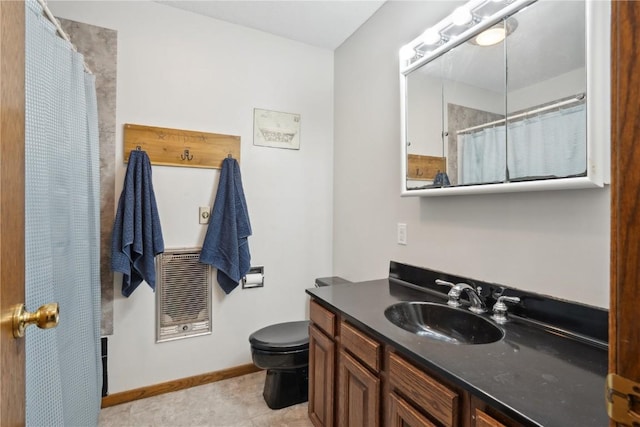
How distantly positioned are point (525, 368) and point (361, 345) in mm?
547

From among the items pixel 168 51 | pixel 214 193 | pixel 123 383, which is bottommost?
pixel 123 383

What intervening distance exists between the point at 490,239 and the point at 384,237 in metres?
0.73

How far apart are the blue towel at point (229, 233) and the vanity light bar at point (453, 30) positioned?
4.43ft

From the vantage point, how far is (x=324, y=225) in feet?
8.41

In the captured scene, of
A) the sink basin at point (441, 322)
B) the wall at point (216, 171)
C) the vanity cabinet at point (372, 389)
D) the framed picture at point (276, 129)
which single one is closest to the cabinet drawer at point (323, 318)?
the vanity cabinet at point (372, 389)

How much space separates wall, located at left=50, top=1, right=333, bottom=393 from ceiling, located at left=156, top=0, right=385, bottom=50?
3.1 inches

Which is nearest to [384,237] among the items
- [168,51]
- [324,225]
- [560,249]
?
[324,225]

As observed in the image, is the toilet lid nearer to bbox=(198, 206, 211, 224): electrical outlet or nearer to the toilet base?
the toilet base

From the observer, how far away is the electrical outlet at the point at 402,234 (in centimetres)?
178

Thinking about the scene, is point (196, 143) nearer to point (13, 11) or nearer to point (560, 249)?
point (13, 11)

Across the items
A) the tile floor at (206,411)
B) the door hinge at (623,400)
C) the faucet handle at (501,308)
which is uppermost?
the door hinge at (623,400)

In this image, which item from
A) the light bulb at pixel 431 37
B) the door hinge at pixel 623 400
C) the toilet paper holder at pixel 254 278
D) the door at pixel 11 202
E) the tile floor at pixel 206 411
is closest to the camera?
the door hinge at pixel 623 400

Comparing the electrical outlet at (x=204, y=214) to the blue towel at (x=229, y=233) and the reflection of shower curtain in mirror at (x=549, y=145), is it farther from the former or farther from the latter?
the reflection of shower curtain in mirror at (x=549, y=145)

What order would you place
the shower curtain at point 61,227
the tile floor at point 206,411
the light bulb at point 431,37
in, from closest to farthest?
1. the shower curtain at point 61,227
2. the light bulb at point 431,37
3. the tile floor at point 206,411
